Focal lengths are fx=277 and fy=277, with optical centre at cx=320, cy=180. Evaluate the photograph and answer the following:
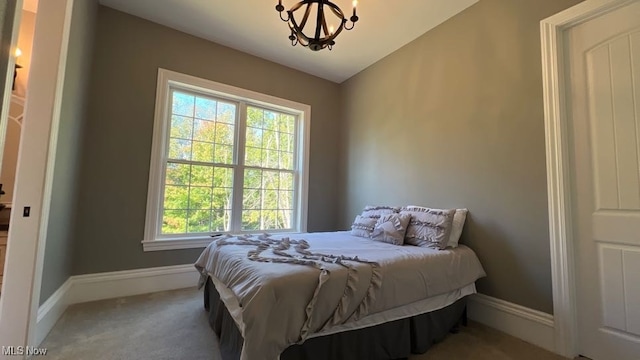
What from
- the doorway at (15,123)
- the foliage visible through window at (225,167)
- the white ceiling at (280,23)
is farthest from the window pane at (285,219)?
the doorway at (15,123)

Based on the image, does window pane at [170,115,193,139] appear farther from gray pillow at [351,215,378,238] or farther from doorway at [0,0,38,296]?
gray pillow at [351,215,378,238]

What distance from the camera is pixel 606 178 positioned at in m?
1.90

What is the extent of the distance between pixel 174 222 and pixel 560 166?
377cm

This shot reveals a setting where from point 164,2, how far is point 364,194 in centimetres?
321

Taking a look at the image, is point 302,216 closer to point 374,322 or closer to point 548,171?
point 374,322

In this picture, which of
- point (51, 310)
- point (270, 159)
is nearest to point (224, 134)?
point (270, 159)

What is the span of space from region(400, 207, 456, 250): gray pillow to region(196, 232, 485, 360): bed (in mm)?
108

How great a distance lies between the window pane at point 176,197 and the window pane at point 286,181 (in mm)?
1312

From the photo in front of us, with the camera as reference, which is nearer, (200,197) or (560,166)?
(560,166)

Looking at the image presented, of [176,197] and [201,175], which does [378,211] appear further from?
[176,197]

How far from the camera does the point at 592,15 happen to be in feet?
6.46

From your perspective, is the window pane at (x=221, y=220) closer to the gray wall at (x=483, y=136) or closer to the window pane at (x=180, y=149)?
the window pane at (x=180, y=149)

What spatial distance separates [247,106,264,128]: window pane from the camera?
388 cm

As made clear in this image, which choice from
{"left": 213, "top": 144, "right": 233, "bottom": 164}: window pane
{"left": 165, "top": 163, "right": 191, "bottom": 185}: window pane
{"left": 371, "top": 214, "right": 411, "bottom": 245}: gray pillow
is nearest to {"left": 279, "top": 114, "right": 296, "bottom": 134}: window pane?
{"left": 213, "top": 144, "right": 233, "bottom": 164}: window pane
